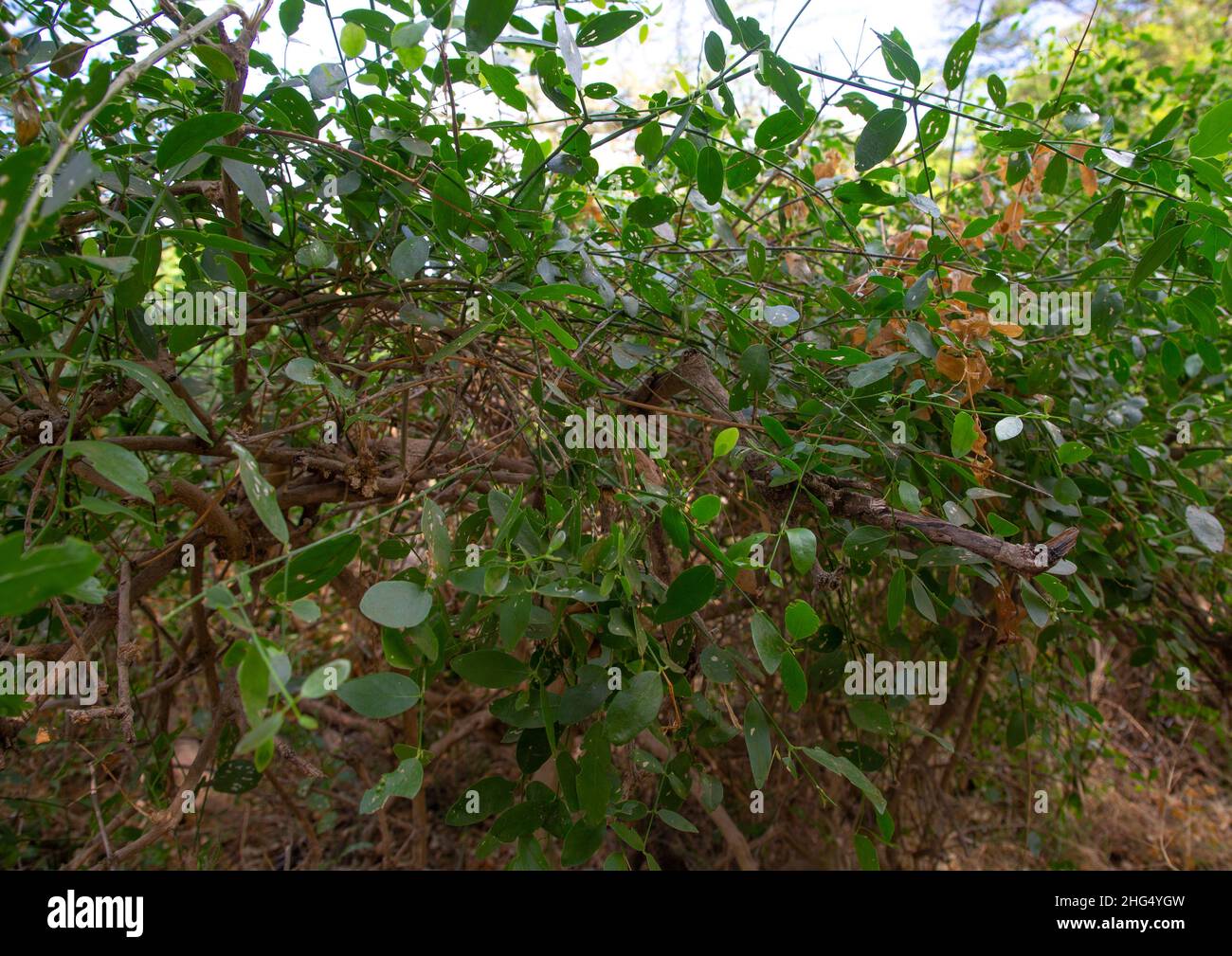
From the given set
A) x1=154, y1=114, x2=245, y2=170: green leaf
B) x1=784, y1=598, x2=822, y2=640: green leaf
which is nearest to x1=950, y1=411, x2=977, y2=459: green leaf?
x1=784, y1=598, x2=822, y2=640: green leaf

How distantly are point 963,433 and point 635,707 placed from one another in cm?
41

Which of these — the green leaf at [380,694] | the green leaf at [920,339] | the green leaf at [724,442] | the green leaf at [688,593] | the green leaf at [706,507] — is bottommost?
the green leaf at [380,694]

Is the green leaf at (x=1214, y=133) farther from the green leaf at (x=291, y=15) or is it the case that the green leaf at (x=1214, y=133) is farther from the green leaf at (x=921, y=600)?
the green leaf at (x=291, y=15)

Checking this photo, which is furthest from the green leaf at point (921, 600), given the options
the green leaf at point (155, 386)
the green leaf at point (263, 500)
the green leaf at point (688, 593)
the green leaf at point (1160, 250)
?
the green leaf at point (155, 386)

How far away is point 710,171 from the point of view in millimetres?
786

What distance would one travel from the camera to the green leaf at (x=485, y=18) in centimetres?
60

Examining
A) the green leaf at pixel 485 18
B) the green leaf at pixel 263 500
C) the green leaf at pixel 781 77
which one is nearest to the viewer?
the green leaf at pixel 263 500

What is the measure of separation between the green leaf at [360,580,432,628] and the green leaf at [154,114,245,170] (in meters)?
Result: 0.38

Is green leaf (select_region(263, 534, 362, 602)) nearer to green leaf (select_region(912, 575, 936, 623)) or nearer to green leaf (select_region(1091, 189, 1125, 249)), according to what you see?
green leaf (select_region(912, 575, 936, 623))

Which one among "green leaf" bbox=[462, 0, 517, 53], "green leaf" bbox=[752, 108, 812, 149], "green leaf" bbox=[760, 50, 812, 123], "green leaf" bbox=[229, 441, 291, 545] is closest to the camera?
"green leaf" bbox=[229, 441, 291, 545]

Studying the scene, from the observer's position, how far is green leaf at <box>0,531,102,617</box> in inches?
14.7

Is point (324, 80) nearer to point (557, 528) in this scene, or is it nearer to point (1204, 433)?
point (557, 528)

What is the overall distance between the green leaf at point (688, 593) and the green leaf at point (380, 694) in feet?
0.70

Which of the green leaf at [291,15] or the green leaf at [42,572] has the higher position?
the green leaf at [291,15]
